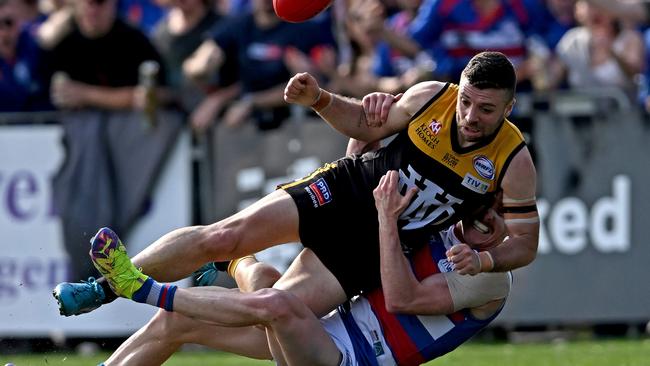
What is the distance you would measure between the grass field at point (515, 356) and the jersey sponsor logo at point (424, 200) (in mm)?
2480

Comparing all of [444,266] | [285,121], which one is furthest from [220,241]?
[285,121]

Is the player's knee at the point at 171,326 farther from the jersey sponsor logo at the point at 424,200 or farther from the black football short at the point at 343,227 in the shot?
the jersey sponsor logo at the point at 424,200

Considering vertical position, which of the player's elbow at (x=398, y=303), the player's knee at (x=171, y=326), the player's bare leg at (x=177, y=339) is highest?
the player's elbow at (x=398, y=303)

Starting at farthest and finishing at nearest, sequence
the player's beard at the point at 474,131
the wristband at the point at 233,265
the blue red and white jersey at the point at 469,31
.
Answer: the blue red and white jersey at the point at 469,31
the wristband at the point at 233,265
the player's beard at the point at 474,131

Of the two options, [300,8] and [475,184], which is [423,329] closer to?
[475,184]

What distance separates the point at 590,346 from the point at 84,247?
4220 millimetres

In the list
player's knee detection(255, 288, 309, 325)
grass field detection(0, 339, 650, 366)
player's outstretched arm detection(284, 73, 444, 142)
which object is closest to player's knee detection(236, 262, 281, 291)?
player's knee detection(255, 288, 309, 325)

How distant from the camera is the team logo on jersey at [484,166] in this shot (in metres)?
8.07

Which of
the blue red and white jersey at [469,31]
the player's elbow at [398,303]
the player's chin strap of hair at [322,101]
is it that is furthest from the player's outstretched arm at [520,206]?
the blue red and white jersey at [469,31]

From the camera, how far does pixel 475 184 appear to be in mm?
8133

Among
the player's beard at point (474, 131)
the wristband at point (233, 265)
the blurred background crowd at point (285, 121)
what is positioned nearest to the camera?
the player's beard at point (474, 131)

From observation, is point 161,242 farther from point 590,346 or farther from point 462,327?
point 590,346

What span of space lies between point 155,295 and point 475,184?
1852mm

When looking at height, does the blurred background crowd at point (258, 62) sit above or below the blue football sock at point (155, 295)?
above
